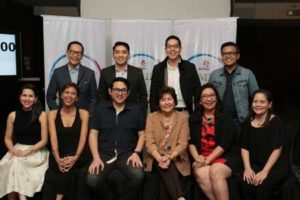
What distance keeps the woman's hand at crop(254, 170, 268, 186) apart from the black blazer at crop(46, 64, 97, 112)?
1755 mm

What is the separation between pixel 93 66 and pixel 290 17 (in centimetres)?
291

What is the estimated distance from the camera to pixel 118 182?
317cm

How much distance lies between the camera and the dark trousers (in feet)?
10.3

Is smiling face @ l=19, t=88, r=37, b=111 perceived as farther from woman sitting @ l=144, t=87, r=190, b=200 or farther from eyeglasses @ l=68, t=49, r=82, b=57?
woman sitting @ l=144, t=87, r=190, b=200

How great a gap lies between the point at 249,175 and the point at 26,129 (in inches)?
79.1

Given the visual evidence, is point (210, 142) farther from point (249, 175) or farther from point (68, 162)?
point (68, 162)

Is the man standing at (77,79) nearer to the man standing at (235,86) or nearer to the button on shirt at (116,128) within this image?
the button on shirt at (116,128)

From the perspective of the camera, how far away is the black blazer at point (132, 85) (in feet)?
12.4

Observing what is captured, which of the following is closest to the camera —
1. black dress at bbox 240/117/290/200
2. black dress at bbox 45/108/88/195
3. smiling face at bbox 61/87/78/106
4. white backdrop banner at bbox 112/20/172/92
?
black dress at bbox 240/117/290/200

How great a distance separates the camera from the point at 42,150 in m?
3.45

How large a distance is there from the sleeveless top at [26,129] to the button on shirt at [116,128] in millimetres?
519

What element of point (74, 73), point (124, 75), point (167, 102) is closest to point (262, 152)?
point (167, 102)

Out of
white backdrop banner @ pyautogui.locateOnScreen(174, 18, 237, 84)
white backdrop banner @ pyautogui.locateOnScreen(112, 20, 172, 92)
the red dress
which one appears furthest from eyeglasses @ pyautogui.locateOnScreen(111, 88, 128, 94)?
white backdrop banner @ pyautogui.locateOnScreen(174, 18, 237, 84)

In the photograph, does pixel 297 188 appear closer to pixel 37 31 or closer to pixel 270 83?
pixel 270 83
